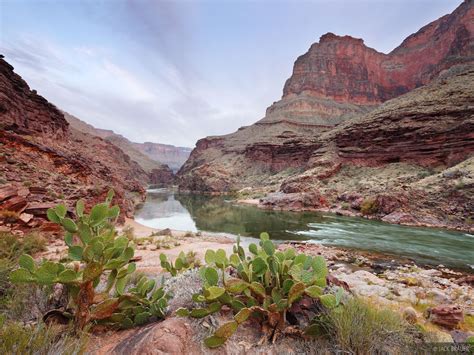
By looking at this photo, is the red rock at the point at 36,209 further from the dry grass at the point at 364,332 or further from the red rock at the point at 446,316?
the red rock at the point at 446,316

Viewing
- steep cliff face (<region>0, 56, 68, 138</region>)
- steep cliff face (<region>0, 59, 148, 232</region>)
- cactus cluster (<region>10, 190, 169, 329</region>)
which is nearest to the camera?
cactus cluster (<region>10, 190, 169, 329</region>)

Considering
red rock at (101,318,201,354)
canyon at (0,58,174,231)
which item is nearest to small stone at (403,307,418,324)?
red rock at (101,318,201,354)

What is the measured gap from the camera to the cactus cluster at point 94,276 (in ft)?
6.37

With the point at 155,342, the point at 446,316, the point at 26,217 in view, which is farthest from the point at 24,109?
the point at 446,316

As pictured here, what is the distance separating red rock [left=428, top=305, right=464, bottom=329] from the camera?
3.45 meters

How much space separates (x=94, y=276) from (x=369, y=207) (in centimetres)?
2481

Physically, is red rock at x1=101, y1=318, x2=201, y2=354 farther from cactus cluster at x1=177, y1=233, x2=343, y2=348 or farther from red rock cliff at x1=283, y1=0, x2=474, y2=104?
red rock cliff at x1=283, y1=0, x2=474, y2=104

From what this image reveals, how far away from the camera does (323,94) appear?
97.3 m

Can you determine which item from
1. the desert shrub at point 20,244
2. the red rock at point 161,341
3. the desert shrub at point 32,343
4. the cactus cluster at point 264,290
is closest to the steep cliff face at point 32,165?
the desert shrub at point 20,244

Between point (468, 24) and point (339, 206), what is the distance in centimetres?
9247

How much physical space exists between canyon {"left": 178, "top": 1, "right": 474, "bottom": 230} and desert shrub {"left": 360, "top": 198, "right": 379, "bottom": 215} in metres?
0.11

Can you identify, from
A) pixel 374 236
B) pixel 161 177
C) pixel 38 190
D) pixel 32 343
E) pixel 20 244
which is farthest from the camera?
pixel 161 177

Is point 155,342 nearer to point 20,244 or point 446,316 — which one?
point 446,316

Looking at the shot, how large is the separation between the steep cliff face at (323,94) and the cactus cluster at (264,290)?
53.0 m
